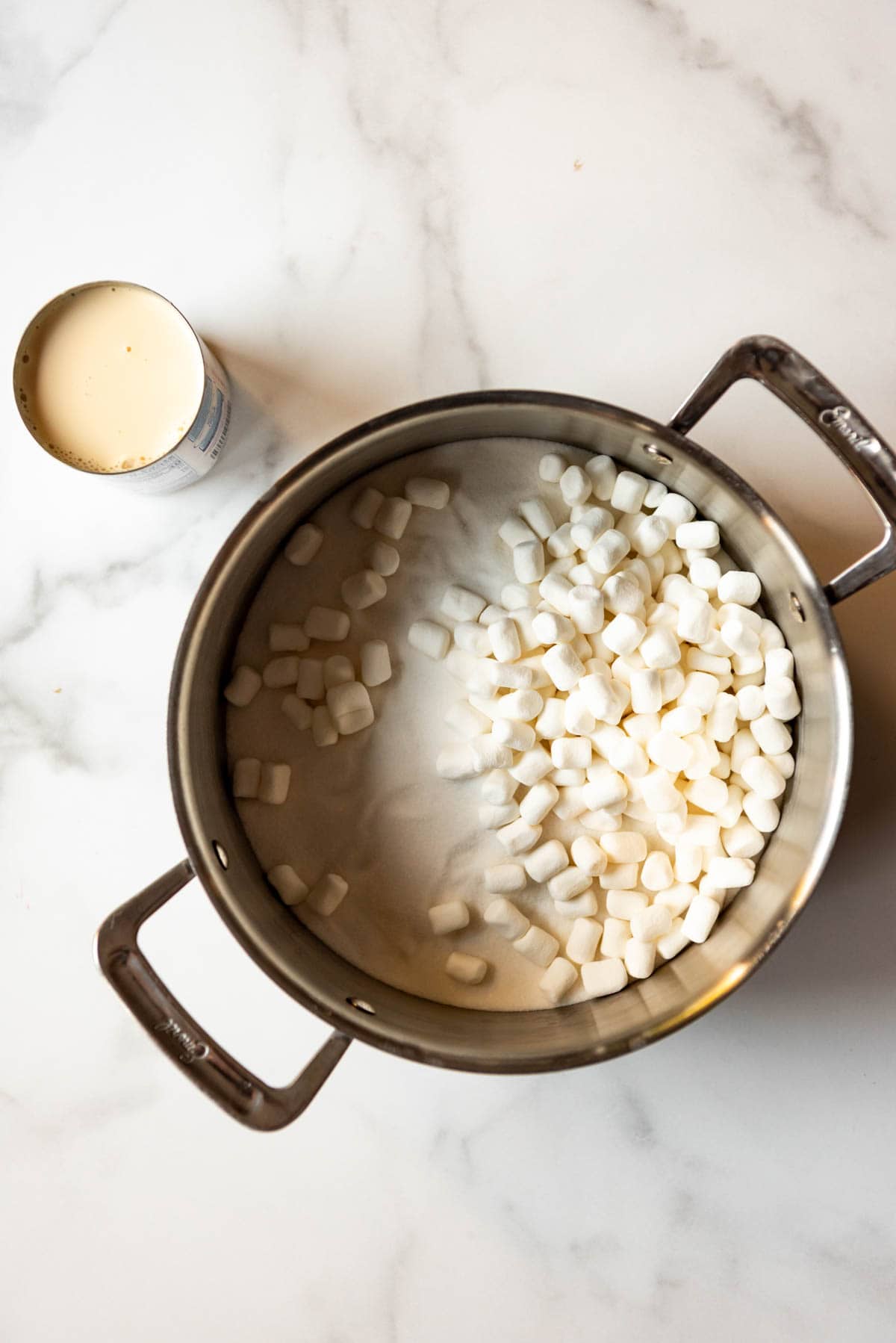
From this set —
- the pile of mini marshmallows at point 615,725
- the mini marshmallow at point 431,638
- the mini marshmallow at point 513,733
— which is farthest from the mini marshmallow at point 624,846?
the mini marshmallow at point 431,638

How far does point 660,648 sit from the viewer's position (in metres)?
0.84

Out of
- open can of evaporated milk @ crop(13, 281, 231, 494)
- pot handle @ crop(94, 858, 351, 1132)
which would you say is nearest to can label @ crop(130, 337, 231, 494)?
open can of evaporated milk @ crop(13, 281, 231, 494)

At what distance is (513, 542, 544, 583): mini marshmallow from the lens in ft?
2.83

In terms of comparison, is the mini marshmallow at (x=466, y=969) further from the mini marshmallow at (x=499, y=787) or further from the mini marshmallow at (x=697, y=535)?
the mini marshmallow at (x=697, y=535)

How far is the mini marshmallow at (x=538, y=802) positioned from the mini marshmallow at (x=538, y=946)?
3.6 inches

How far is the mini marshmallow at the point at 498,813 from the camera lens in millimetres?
870

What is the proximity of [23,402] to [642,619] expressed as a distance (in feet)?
1.76

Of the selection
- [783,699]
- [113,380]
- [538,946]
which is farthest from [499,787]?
[113,380]

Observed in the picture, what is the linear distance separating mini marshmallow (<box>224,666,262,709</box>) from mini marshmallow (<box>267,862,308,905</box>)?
0.14m

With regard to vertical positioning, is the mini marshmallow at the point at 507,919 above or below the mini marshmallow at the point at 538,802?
below

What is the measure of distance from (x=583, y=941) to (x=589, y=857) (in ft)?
0.23

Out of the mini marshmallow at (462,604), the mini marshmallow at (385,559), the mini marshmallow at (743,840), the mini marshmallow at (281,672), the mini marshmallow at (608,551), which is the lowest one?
the mini marshmallow at (281,672)

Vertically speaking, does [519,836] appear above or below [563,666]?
below

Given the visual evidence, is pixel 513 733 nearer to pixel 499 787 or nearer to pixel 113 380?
pixel 499 787
